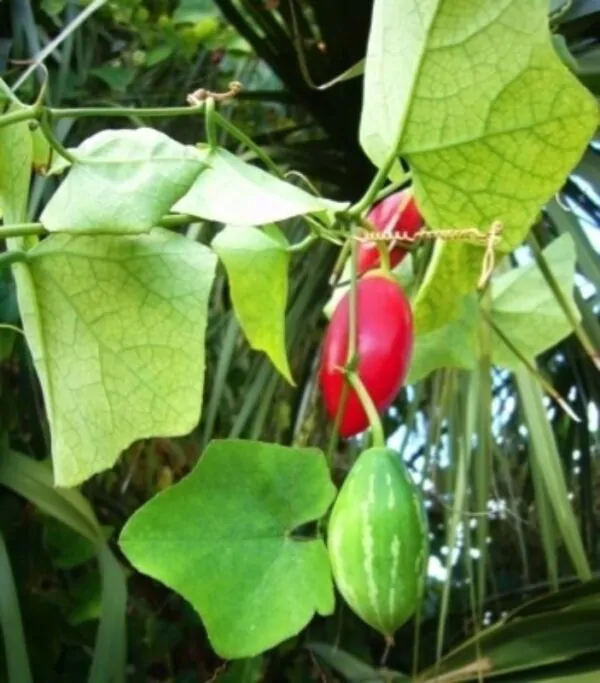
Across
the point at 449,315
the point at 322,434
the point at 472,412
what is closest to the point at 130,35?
the point at 322,434

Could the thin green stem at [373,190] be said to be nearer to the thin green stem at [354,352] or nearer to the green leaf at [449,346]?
the thin green stem at [354,352]

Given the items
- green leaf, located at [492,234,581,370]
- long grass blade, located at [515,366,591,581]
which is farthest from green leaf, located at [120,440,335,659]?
long grass blade, located at [515,366,591,581]

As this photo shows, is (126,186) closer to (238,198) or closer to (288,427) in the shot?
(238,198)

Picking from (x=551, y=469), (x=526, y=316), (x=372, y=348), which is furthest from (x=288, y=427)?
(x=372, y=348)

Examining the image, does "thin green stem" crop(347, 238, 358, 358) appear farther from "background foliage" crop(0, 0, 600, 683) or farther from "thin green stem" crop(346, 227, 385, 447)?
"background foliage" crop(0, 0, 600, 683)

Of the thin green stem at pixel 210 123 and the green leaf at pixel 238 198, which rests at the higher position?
the thin green stem at pixel 210 123

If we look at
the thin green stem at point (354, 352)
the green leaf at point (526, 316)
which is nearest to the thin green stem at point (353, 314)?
the thin green stem at point (354, 352)
